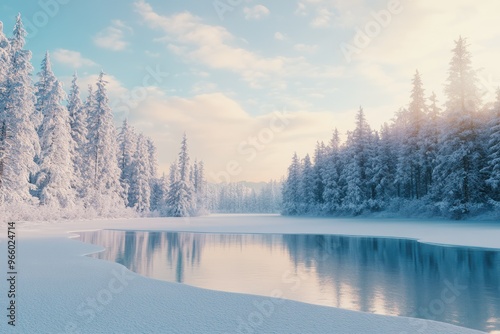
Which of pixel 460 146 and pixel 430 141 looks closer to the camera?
pixel 460 146

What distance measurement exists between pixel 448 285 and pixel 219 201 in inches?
6551

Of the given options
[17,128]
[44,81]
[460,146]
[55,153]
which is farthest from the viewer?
[44,81]

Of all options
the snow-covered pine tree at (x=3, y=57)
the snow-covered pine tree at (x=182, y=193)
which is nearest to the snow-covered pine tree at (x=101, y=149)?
the snow-covered pine tree at (x=182, y=193)

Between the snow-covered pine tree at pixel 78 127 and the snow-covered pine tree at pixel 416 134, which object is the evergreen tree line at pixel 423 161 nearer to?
the snow-covered pine tree at pixel 416 134

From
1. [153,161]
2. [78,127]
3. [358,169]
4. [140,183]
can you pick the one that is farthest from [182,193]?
[358,169]

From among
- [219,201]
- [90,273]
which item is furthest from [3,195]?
[219,201]

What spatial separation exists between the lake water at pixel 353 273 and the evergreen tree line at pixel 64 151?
48.1 feet

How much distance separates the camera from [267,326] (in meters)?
6.50

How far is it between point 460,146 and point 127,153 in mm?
56833

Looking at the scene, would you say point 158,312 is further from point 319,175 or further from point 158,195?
point 158,195

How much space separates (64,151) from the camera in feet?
134

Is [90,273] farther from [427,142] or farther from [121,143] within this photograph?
[121,143]

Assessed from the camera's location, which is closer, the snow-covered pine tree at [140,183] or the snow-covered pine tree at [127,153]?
the snow-covered pine tree at [140,183]

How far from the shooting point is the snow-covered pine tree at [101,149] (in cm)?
5209
